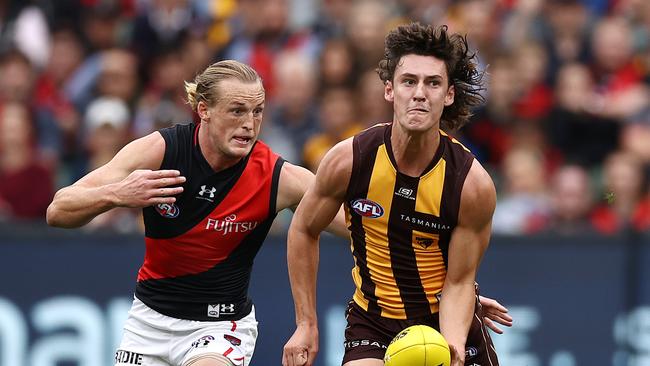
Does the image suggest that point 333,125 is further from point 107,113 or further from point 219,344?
point 219,344

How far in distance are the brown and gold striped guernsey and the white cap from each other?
4.95 metres

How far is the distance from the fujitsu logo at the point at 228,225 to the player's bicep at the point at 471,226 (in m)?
1.31

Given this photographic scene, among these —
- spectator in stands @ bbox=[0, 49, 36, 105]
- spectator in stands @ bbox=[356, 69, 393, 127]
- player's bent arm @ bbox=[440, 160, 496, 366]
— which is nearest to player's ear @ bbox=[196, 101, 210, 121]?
player's bent arm @ bbox=[440, 160, 496, 366]

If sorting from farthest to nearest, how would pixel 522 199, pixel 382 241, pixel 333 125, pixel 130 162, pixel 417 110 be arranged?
1. pixel 333 125
2. pixel 522 199
3. pixel 130 162
4. pixel 382 241
5. pixel 417 110

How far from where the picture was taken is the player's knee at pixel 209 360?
24.1 ft

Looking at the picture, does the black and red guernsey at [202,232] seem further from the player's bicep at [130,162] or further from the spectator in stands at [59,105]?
the spectator in stands at [59,105]

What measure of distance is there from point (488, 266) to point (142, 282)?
3600mm

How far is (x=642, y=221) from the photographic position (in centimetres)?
1085

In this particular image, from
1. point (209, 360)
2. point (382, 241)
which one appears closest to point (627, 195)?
point (382, 241)

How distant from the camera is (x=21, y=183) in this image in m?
11.4

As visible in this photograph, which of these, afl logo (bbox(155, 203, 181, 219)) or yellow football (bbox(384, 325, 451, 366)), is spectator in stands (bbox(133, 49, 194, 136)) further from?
yellow football (bbox(384, 325, 451, 366))

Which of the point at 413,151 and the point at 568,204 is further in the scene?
the point at 568,204

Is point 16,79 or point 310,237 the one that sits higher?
point 16,79

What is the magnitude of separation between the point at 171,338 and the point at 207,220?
0.74m
